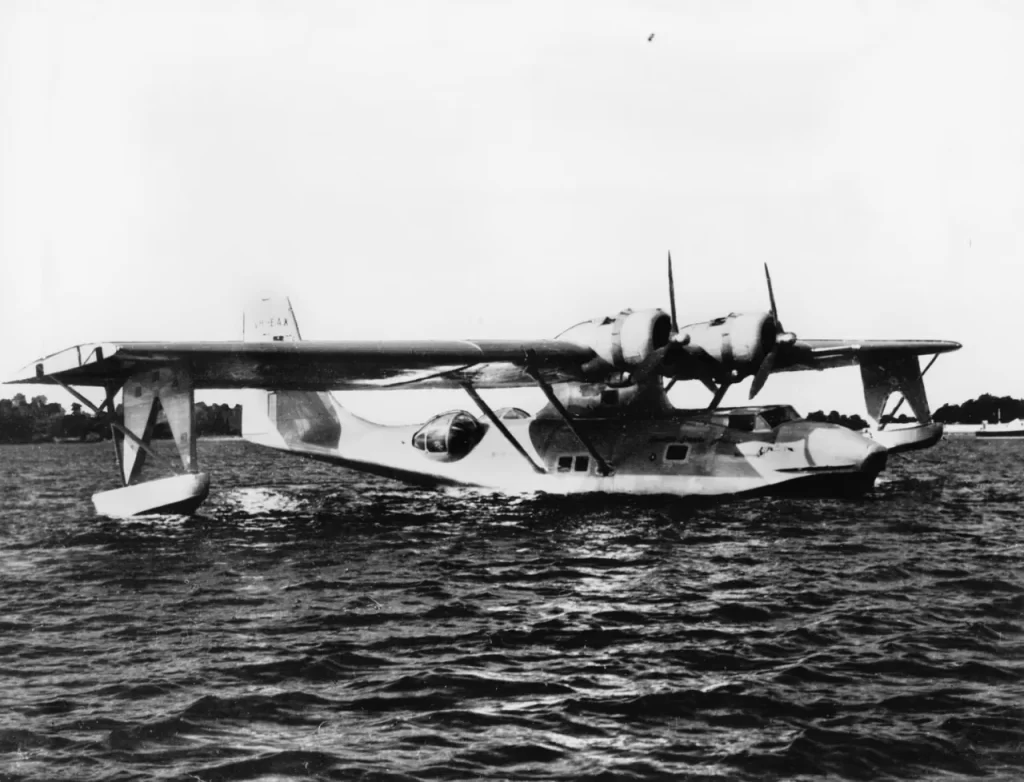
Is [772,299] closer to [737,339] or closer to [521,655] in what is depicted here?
[737,339]

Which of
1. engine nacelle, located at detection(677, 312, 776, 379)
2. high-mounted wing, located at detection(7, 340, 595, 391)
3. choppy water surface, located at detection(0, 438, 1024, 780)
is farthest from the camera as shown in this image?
engine nacelle, located at detection(677, 312, 776, 379)

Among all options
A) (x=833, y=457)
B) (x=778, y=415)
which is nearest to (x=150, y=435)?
(x=778, y=415)

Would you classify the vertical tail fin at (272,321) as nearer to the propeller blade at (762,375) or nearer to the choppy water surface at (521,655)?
the choppy water surface at (521,655)

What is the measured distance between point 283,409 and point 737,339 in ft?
40.2

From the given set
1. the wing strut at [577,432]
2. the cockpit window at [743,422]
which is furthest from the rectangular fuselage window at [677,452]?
the wing strut at [577,432]

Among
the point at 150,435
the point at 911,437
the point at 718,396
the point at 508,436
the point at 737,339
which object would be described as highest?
the point at 737,339

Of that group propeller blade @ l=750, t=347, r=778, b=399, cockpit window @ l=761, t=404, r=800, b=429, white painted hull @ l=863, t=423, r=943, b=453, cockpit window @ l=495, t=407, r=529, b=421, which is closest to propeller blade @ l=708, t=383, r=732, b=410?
cockpit window @ l=761, t=404, r=800, b=429

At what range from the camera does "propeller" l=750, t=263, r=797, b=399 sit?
16844 millimetres

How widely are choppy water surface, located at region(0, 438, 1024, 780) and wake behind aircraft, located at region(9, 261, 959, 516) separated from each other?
8.17 ft

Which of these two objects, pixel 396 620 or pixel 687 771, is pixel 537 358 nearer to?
pixel 396 620

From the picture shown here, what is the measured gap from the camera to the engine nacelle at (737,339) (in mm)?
16734

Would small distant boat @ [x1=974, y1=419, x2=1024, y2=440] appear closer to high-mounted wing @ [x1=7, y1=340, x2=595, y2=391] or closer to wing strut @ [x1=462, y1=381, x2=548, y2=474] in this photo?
wing strut @ [x1=462, y1=381, x2=548, y2=474]

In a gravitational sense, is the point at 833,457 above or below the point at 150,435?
below

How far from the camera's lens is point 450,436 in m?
20.5
